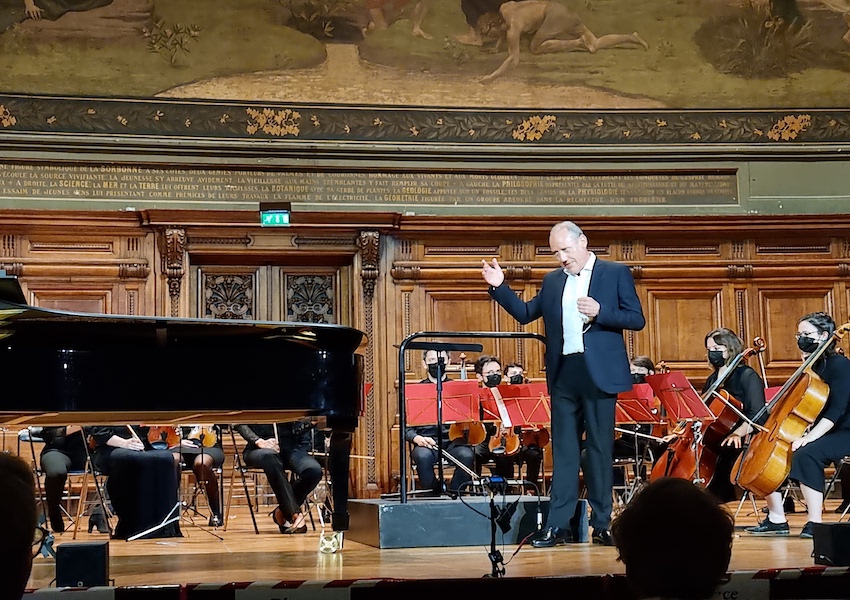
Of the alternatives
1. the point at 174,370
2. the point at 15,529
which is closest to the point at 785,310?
the point at 174,370

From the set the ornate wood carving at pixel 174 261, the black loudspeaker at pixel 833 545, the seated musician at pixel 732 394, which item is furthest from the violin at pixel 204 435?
the black loudspeaker at pixel 833 545

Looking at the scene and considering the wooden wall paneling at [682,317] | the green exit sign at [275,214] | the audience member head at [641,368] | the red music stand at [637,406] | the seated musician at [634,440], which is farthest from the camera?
the wooden wall paneling at [682,317]

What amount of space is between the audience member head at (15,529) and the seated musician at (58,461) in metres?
5.26

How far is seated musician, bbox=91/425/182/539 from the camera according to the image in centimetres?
639

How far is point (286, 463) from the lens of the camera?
7.01 metres

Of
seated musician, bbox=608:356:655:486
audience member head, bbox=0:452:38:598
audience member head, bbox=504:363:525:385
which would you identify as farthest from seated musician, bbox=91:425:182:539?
audience member head, bbox=0:452:38:598

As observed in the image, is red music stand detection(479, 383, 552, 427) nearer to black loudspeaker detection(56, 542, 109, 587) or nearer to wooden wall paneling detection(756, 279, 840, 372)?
wooden wall paneling detection(756, 279, 840, 372)

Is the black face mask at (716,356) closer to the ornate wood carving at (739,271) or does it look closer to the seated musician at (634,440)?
the seated musician at (634,440)

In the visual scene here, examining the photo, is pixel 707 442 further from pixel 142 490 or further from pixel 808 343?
pixel 142 490

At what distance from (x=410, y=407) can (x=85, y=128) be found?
4.51 meters

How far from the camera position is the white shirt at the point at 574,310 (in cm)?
502

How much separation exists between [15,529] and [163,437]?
5.59 meters

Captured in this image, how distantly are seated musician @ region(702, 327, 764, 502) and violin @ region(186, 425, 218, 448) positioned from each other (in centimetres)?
346

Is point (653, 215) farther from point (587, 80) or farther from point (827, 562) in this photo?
point (827, 562)
